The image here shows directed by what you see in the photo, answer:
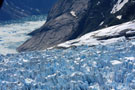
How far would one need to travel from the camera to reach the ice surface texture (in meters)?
16.7

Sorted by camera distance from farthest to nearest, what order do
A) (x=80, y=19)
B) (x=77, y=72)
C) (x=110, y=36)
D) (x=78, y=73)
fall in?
1. (x=80, y=19)
2. (x=110, y=36)
3. (x=77, y=72)
4. (x=78, y=73)

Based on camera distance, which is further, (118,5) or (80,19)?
(80,19)

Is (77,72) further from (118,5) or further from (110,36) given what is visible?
(118,5)

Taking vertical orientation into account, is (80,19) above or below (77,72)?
above

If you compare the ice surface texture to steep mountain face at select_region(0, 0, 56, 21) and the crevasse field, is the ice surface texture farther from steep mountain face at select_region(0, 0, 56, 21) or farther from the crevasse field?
steep mountain face at select_region(0, 0, 56, 21)

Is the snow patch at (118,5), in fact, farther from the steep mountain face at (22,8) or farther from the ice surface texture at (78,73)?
the steep mountain face at (22,8)

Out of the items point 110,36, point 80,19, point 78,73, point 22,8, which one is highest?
point 22,8

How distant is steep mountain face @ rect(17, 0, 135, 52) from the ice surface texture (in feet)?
67.7

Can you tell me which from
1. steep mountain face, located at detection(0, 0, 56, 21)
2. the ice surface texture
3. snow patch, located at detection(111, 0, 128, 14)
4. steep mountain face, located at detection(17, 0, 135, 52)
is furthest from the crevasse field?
steep mountain face, located at detection(0, 0, 56, 21)

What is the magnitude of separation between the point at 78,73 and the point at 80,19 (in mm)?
42696

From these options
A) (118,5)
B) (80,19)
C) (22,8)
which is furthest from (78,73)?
(22,8)

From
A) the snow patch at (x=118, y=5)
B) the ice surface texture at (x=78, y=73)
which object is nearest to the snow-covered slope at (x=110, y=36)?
the ice surface texture at (x=78, y=73)

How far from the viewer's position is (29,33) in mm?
88812

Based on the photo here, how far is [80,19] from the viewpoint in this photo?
6088cm
